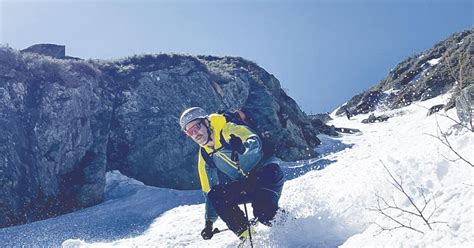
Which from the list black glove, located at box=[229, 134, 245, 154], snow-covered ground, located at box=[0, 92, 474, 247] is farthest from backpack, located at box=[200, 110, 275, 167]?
snow-covered ground, located at box=[0, 92, 474, 247]

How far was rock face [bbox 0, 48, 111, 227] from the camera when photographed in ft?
46.0

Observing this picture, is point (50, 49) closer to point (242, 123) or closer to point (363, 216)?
point (242, 123)

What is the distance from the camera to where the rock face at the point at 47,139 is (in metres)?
14.0

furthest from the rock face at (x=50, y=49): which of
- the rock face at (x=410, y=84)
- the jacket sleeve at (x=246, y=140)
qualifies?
the rock face at (x=410, y=84)

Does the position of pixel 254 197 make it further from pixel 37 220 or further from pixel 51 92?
pixel 51 92

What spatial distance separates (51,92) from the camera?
1659 centimetres

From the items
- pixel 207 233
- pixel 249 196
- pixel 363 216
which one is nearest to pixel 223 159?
pixel 249 196

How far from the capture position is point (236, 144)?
6.14 m

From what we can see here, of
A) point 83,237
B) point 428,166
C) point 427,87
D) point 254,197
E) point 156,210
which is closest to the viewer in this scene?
point 428,166

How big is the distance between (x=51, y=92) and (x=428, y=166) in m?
14.8

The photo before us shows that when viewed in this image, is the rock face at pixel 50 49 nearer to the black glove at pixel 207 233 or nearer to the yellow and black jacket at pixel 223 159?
the yellow and black jacket at pixel 223 159

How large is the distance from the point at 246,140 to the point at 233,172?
0.67 meters

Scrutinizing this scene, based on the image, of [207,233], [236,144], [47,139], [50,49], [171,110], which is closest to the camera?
[236,144]

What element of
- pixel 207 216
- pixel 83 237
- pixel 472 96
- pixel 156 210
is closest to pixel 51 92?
pixel 156 210
